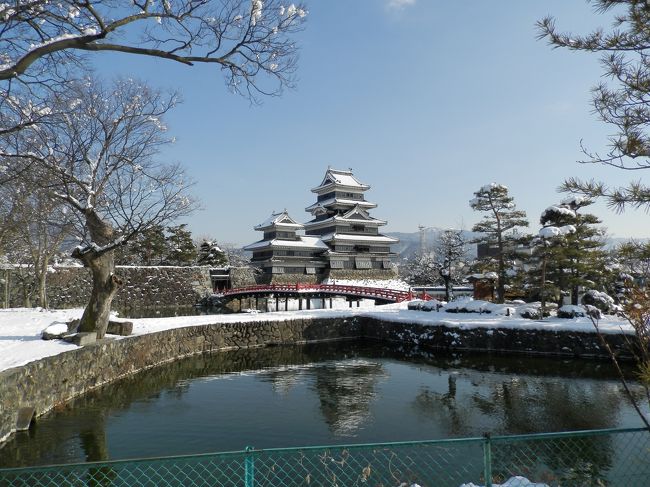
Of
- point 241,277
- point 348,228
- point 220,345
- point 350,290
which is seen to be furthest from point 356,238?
point 220,345

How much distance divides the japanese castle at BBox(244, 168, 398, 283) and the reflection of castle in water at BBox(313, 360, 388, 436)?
2788cm

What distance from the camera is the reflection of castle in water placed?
8703 mm

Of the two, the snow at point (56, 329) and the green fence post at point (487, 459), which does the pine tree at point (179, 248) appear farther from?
the green fence post at point (487, 459)

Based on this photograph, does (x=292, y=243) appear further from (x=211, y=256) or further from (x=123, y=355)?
(x=123, y=355)

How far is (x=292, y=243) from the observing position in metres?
42.7

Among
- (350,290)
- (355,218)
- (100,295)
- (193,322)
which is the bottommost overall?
(193,322)

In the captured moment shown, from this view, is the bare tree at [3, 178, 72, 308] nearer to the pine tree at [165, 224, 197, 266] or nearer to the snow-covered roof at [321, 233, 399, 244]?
the pine tree at [165, 224, 197, 266]

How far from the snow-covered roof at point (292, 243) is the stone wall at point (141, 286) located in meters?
4.35

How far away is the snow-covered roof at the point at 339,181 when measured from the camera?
46.8 metres

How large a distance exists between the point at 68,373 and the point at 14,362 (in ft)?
4.53

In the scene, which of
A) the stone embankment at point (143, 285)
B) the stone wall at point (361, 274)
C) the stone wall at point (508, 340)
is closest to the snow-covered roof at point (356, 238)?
the stone wall at point (361, 274)

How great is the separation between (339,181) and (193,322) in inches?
1265

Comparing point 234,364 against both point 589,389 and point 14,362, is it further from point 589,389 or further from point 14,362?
point 589,389

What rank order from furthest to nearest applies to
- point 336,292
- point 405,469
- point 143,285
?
1. point 143,285
2. point 336,292
3. point 405,469
